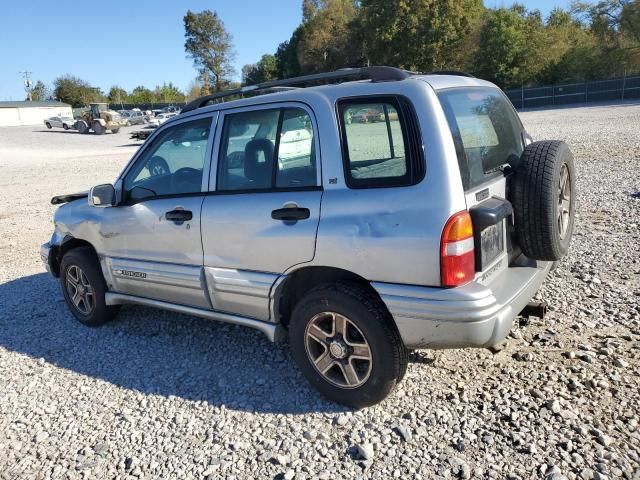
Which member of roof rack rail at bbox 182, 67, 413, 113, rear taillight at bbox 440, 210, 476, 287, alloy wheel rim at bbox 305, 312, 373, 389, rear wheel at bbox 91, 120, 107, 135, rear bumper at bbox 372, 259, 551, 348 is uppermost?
rear wheel at bbox 91, 120, 107, 135

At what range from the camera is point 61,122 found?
155 feet

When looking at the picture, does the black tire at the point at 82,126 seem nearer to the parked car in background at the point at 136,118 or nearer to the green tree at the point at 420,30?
the parked car in background at the point at 136,118

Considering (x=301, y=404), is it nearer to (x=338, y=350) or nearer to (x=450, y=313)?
(x=338, y=350)

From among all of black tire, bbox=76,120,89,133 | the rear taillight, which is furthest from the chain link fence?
the rear taillight

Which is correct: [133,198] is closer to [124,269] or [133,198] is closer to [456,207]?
[124,269]

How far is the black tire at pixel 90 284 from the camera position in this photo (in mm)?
4621

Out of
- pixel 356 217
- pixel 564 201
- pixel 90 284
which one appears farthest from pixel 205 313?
pixel 564 201

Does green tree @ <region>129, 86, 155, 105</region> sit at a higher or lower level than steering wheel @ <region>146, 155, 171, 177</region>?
higher

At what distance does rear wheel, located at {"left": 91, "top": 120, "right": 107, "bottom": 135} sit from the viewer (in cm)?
4062

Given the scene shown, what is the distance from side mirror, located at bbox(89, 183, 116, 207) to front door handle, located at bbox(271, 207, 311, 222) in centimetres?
169

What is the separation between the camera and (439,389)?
11.1 feet

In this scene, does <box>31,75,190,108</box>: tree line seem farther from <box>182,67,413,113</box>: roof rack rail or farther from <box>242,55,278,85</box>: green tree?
<box>182,67,413,113</box>: roof rack rail

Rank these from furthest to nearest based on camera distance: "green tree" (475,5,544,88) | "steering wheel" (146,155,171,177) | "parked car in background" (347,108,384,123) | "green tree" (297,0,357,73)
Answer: "green tree" (297,0,357,73) < "green tree" (475,5,544,88) < "steering wheel" (146,155,171,177) < "parked car in background" (347,108,384,123)

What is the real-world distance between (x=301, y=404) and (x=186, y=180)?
1.86m
